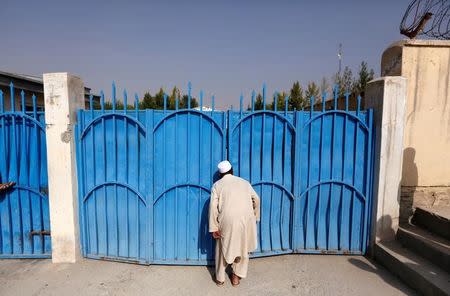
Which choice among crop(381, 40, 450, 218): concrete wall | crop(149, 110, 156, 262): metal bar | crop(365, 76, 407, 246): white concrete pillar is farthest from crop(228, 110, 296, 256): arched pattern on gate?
crop(381, 40, 450, 218): concrete wall

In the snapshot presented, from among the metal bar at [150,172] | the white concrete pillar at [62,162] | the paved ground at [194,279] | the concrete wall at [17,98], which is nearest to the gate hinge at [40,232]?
the white concrete pillar at [62,162]

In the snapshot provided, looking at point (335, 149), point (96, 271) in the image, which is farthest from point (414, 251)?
point (96, 271)

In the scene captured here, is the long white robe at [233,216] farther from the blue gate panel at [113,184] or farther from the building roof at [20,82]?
the building roof at [20,82]

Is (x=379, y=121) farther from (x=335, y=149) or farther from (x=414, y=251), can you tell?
A: (x=414, y=251)

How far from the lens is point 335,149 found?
359 cm

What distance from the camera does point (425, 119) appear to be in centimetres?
402

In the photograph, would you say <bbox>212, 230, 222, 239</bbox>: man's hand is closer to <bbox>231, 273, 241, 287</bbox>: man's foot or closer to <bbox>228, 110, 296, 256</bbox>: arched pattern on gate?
<bbox>231, 273, 241, 287</bbox>: man's foot

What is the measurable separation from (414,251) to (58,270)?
4405 mm

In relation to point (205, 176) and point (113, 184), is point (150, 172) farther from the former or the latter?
point (205, 176)

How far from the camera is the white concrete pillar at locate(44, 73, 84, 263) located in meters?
3.31

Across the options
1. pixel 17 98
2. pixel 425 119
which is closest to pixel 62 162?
pixel 17 98

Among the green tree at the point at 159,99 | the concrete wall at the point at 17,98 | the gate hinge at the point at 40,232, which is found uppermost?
the green tree at the point at 159,99

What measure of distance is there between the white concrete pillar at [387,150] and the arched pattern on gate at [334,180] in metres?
0.12

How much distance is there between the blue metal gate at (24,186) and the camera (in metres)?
3.50
